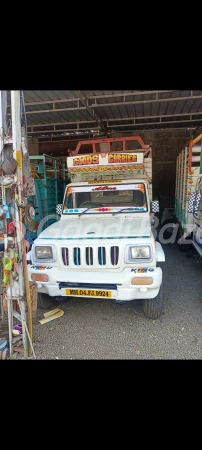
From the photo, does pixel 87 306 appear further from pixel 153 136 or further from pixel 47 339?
pixel 153 136

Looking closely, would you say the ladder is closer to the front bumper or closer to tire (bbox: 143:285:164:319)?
the front bumper

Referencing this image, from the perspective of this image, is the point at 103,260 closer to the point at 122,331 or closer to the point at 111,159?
the point at 122,331

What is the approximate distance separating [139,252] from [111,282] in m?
0.50

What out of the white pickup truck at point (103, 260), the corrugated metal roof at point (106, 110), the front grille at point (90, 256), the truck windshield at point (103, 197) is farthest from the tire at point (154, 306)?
the corrugated metal roof at point (106, 110)

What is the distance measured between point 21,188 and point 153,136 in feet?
31.6

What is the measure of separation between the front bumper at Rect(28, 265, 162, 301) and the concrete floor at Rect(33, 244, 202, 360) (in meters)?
0.52

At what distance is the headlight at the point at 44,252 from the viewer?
11.3 ft

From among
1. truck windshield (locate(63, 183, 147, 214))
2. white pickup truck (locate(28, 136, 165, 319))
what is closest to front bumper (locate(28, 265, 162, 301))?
white pickup truck (locate(28, 136, 165, 319))

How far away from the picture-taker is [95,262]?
10.7 feet

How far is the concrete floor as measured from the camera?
9.78 ft

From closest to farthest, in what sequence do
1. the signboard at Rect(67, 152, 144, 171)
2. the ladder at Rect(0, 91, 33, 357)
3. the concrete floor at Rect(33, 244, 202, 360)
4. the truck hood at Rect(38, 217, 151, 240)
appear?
the ladder at Rect(0, 91, 33, 357)
the concrete floor at Rect(33, 244, 202, 360)
the truck hood at Rect(38, 217, 151, 240)
the signboard at Rect(67, 152, 144, 171)

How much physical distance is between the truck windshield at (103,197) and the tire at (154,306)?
66.2 inches

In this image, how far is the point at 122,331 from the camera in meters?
3.40

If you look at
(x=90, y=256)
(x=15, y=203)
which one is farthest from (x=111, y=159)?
(x=15, y=203)
